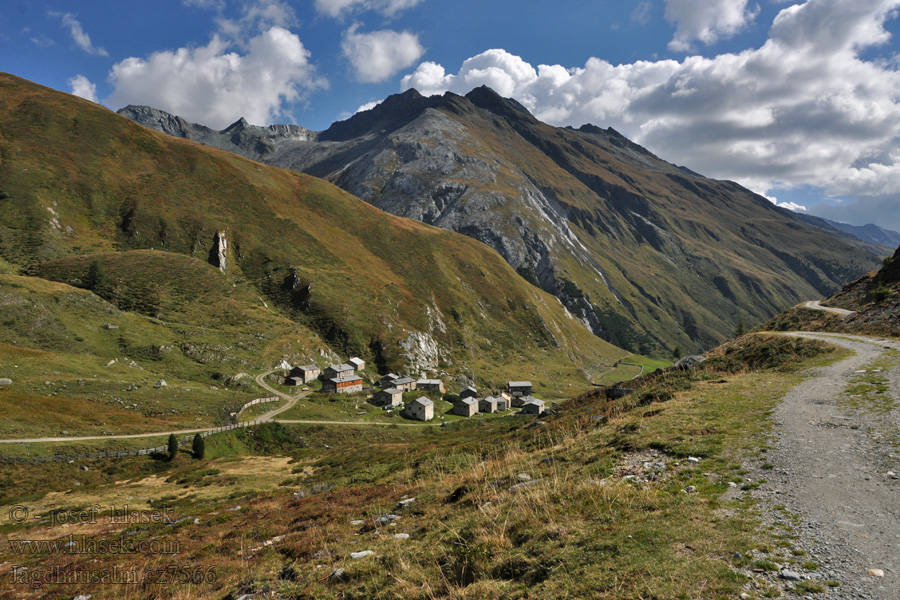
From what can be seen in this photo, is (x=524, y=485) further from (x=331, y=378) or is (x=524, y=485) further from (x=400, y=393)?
(x=400, y=393)

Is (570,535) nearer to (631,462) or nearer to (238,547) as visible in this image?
(631,462)

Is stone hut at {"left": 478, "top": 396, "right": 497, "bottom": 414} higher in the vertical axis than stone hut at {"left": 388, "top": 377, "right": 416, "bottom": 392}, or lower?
lower

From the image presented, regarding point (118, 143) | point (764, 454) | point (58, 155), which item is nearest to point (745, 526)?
point (764, 454)

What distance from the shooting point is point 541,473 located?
14.1 m

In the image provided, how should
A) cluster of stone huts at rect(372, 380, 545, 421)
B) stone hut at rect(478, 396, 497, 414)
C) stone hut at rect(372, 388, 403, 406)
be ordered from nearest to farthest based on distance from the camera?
cluster of stone huts at rect(372, 380, 545, 421) → stone hut at rect(372, 388, 403, 406) → stone hut at rect(478, 396, 497, 414)

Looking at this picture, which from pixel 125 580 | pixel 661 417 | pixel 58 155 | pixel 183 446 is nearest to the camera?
pixel 125 580

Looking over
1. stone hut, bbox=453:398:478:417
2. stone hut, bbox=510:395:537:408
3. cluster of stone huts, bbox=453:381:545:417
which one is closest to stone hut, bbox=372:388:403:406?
stone hut, bbox=453:398:478:417

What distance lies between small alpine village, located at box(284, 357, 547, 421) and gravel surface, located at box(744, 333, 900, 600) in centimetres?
6824

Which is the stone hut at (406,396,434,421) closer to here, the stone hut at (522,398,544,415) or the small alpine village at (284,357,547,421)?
the small alpine village at (284,357,547,421)

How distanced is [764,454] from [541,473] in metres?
7.72

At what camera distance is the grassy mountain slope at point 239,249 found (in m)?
102

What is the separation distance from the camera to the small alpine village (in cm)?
8975

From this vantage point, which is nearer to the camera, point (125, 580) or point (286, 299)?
point (125, 580)

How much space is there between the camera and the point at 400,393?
96.6 m
